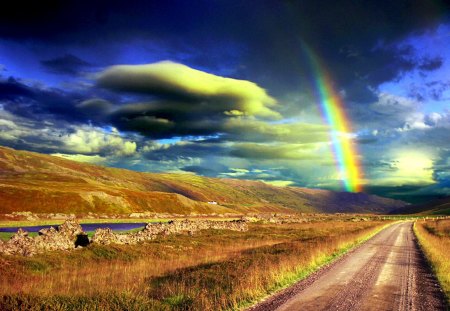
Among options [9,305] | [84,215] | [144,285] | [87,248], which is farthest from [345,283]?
[84,215]

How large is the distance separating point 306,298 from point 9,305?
1155 cm

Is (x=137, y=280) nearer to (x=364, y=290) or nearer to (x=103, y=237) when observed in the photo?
(x=364, y=290)

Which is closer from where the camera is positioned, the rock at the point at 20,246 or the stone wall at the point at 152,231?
the rock at the point at 20,246

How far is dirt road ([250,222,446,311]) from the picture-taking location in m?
14.5

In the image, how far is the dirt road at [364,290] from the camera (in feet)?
47.5

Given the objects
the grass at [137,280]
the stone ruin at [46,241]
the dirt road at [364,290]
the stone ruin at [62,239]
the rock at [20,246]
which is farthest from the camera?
the stone ruin at [62,239]

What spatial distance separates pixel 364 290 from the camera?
17188 millimetres

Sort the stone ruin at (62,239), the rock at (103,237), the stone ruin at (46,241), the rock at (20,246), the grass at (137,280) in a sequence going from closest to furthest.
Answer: the grass at (137,280) < the rock at (20,246) < the stone ruin at (46,241) < the stone ruin at (62,239) < the rock at (103,237)

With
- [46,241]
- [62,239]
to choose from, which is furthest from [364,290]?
[62,239]

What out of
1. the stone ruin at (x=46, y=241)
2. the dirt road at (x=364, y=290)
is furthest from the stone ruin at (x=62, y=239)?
the dirt road at (x=364, y=290)

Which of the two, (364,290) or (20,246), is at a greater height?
(364,290)

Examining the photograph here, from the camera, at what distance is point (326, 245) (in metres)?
34.9

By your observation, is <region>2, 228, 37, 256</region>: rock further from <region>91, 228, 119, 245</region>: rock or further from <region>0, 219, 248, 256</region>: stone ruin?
<region>91, 228, 119, 245</region>: rock

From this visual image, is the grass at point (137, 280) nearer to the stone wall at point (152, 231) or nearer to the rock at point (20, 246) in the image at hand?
the rock at point (20, 246)
